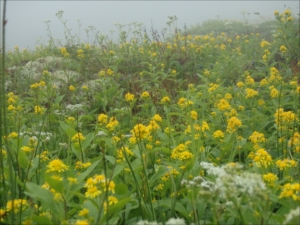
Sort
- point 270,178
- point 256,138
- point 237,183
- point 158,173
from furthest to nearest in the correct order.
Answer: point 256,138 → point 158,173 → point 270,178 → point 237,183

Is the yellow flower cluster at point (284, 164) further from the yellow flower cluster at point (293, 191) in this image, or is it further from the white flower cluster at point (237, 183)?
the white flower cluster at point (237, 183)

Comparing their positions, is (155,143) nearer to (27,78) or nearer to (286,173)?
(286,173)

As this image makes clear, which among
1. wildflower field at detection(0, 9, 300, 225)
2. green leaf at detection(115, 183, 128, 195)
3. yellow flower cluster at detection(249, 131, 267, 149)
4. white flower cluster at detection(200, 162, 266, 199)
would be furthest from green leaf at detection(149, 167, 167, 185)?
yellow flower cluster at detection(249, 131, 267, 149)

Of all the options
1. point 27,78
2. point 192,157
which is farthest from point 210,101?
point 27,78

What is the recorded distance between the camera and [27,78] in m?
5.25

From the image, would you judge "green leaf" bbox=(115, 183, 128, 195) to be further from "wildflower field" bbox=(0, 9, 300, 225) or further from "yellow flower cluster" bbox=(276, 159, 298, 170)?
"yellow flower cluster" bbox=(276, 159, 298, 170)

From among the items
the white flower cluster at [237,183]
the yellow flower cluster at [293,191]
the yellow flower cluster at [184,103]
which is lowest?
the yellow flower cluster at [293,191]

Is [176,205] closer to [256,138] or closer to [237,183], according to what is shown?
[237,183]

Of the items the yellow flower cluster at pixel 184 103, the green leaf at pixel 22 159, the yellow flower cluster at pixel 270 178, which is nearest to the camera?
the yellow flower cluster at pixel 270 178

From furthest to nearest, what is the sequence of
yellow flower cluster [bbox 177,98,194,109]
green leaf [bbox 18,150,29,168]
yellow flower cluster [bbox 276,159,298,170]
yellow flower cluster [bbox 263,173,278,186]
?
yellow flower cluster [bbox 177,98,194,109] → green leaf [bbox 18,150,29,168] → yellow flower cluster [bbox 276,159,298,170] → yellow flower cluster [bbox 263,173,278,186]

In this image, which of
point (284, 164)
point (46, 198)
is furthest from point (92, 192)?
point (284, 164)

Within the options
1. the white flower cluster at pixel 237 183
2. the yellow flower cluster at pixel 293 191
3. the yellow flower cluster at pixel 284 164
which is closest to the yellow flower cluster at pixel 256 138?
the yellow flower cluster at pixel 284 164

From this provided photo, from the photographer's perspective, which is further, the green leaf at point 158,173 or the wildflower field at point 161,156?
the green leaf at point 158,173

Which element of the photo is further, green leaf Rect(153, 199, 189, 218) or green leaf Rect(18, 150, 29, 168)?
green leaf Rect(18, 150, 29, 168)
